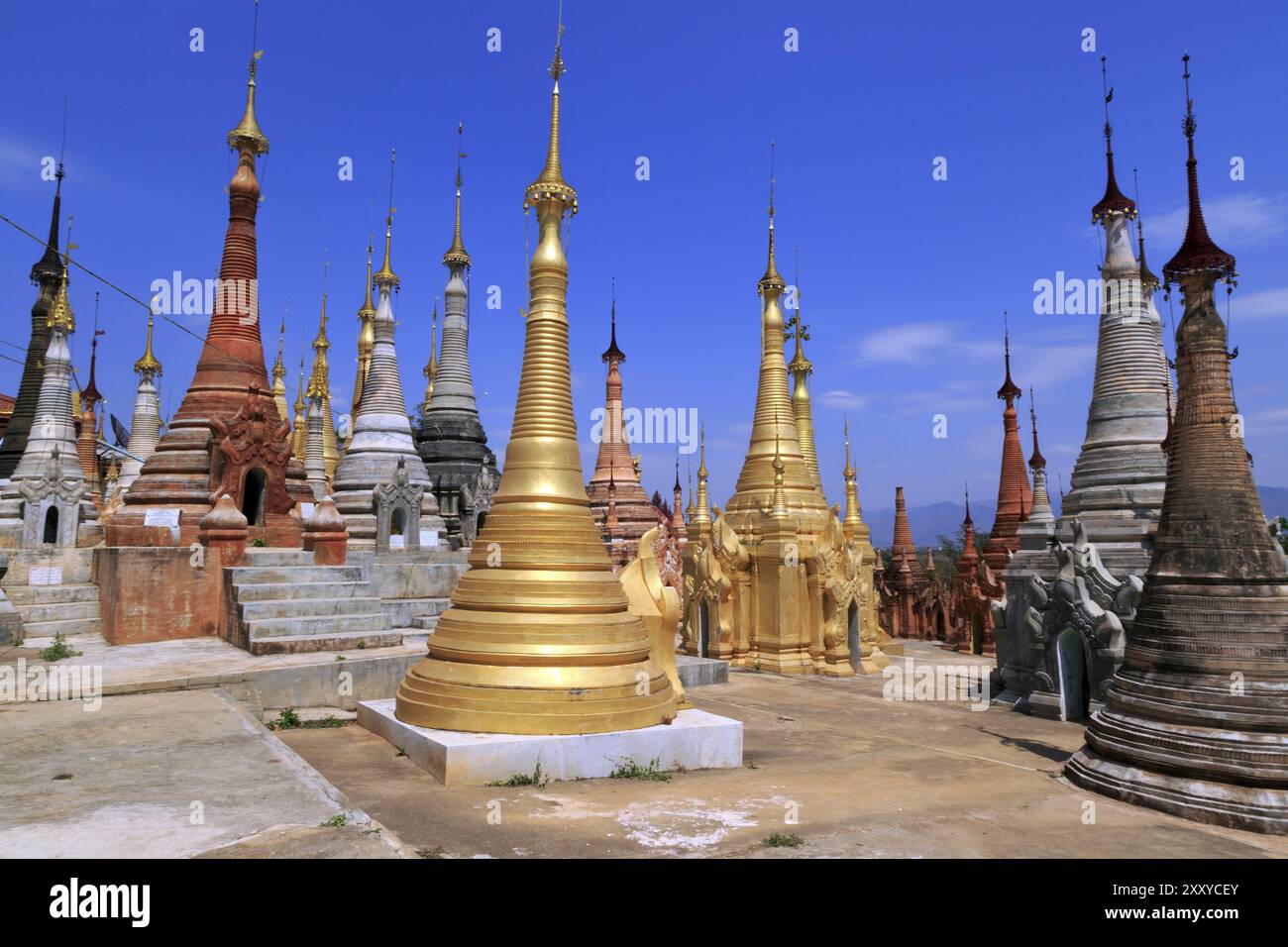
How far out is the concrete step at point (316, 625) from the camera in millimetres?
15609

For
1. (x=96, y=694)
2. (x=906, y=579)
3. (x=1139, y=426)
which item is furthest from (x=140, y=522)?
(x=906, y=579)

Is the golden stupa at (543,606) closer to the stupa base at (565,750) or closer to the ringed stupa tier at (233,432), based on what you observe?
the stupa base at (565,750)

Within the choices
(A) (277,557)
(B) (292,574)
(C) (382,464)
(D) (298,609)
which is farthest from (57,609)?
(C) (382,464)

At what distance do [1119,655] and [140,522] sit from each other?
21.7 m

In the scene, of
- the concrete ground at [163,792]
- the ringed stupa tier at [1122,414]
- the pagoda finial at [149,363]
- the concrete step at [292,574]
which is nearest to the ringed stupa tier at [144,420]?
the pagoda finial at [149,363]

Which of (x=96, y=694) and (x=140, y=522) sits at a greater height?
(x=140, y=522)

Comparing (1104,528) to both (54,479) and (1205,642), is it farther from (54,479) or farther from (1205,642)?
(54,479)

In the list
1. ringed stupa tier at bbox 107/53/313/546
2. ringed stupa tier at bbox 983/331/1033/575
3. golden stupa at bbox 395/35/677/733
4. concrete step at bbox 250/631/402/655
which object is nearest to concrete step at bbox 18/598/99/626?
ringed stupa tier at bbox 107/53/313/546

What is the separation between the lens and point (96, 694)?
11609 mm

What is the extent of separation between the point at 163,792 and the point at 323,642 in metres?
8.98

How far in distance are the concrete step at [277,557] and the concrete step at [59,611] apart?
330 cm
